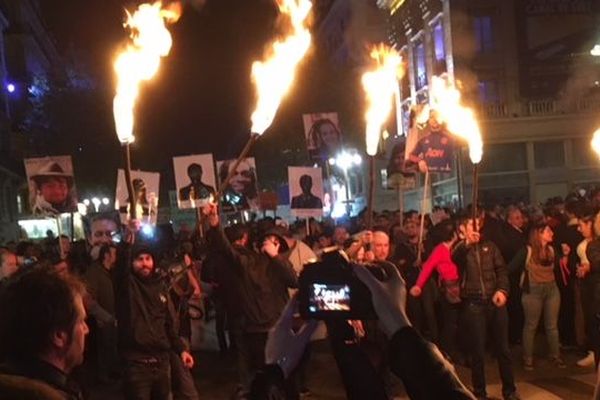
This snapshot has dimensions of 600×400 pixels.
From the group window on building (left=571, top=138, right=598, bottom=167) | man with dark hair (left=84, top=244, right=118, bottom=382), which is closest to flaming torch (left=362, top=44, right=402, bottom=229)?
man with dark hair (left=84, top=244, right=118, bottom=382)

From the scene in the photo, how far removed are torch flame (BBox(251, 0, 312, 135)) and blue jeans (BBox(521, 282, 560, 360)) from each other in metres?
5.08

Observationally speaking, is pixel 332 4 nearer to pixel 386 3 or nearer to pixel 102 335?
pixel 386 3

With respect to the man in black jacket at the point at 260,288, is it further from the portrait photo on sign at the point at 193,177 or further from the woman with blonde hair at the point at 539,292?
the portrait photo on sign at the point at 193,177

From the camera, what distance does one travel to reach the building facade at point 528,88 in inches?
1395

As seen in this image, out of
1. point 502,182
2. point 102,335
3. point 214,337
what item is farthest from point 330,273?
point 502,182

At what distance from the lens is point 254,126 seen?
5.88 meters

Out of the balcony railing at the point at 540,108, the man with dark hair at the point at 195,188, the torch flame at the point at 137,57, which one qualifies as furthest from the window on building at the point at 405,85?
the torch flame at the point at 137,57

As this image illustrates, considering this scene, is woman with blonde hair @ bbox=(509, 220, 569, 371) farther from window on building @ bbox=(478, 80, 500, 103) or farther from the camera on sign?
window on building @ bbox=(478, 80, 500, 103)

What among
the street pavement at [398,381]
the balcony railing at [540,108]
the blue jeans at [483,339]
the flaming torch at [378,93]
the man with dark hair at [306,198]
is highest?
the balcony railing at [540,108]

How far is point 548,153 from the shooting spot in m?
36.1

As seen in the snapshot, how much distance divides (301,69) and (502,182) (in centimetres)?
1027

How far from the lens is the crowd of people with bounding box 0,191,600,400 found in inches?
95.5

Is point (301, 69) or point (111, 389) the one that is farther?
point (301, 69)

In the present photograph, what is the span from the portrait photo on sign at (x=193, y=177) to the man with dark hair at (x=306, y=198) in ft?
5.66
